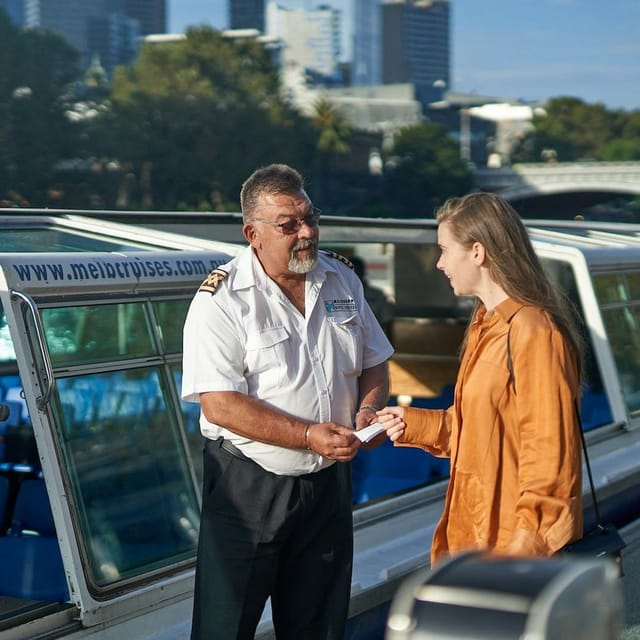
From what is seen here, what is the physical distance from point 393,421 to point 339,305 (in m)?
0.40

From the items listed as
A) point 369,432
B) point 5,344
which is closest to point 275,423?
point 369,432

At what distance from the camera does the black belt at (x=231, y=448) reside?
3455mm

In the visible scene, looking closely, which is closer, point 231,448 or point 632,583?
point 231,448

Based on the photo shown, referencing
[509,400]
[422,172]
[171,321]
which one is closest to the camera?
[509,400]

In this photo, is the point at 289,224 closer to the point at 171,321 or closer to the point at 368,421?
the point at 368,421

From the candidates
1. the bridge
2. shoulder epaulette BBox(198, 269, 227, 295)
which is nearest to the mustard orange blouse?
shoulder epaulette BBox(198, 269, 227, 295)

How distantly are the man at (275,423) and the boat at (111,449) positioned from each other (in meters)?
0.53

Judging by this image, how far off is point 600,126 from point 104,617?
132 m

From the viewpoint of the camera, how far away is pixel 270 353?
343cm

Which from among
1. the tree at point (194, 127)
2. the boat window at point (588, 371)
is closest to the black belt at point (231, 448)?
the boat window at point (588, 371)

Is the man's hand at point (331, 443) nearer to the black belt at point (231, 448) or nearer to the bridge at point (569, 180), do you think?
the black belt at point (231, 448)

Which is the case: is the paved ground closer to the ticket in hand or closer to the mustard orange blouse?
the ticket in hand

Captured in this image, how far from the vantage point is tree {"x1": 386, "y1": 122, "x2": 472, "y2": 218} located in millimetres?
98125

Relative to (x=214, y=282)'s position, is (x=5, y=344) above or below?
below
